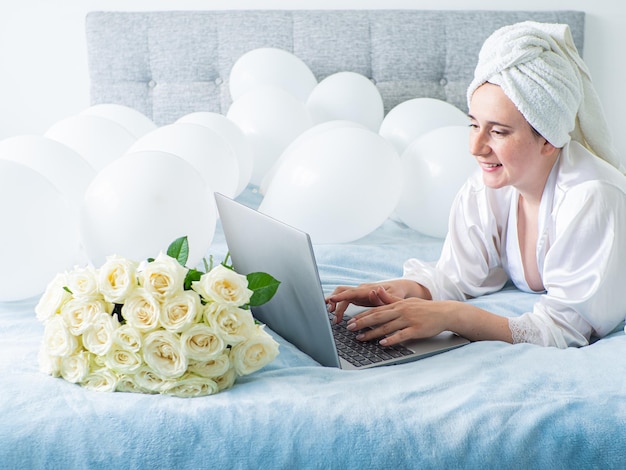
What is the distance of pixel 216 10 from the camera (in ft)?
10.5

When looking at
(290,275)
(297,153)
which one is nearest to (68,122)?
(297,153)

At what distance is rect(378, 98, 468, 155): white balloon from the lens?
265 centimetres

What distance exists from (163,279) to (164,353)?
11 centimetres

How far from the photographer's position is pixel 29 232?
1600 millimetres

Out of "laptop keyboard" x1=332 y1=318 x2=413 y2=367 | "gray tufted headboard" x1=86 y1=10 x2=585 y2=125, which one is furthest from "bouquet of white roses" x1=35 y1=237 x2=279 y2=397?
"gray tufted headboard" x1=86 y1=10 x2=585 y2=125

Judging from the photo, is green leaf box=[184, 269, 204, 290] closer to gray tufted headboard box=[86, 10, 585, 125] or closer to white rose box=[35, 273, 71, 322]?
white rose box=[35, 273, 71, 322]

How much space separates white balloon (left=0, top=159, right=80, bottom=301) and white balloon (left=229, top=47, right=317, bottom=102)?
1.33m

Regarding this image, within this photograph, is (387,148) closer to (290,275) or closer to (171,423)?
(290,275)

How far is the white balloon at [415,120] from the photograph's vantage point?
265 cm

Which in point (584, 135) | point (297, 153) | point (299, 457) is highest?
point (584, 135)

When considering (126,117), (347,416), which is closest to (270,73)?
(126,117)

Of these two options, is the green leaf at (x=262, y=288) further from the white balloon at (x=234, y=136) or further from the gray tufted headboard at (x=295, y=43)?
the gray tufted headboard at (x=295, y=43)

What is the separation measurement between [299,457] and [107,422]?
0.90 ft

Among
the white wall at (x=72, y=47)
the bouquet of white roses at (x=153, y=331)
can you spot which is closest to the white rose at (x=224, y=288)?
the bouquet of white roses at (x=153, y=331)
